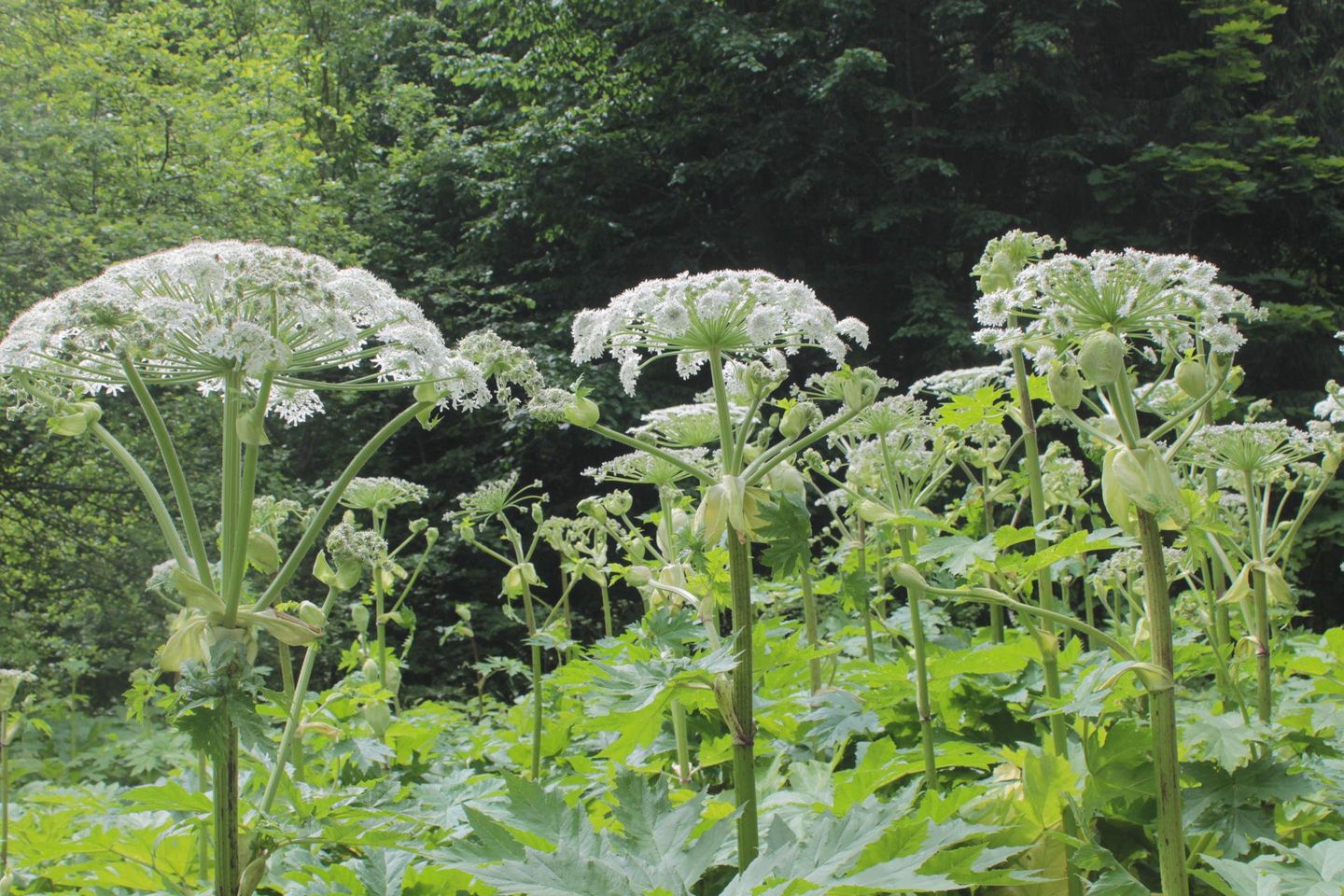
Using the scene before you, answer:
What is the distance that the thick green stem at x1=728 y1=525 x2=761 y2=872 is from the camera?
148 centimetres

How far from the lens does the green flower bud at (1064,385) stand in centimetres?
160

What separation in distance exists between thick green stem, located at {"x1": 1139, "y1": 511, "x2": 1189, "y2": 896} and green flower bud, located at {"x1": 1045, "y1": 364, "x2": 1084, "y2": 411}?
9.2 inches

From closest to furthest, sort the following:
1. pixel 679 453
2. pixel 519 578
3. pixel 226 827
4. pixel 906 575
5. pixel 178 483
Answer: pixel 226 827, pixel 178 483, pixel 906 575, pixel 679 453, pixel 519 578

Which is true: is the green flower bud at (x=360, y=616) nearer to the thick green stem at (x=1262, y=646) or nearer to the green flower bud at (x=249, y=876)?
the green flower bud at (x=249, y=876)

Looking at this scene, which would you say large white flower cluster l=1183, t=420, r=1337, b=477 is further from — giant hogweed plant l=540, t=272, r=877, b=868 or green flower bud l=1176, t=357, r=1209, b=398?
giant hogweed plant l=540, t=272, r=877, b=868

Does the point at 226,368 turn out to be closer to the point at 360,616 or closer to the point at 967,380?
the point at 967,380

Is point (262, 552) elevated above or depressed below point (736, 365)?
below

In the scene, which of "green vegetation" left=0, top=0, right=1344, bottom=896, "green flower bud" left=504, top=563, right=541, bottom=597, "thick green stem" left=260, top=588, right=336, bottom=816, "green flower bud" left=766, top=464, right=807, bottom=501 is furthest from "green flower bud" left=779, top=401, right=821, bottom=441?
"green flower bud" left=504, top=563, right=541, bottom=597

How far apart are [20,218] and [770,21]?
946cm

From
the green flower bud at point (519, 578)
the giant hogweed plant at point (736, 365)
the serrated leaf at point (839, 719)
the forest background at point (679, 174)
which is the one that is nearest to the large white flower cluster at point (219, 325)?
the giant hogweed plant at point (736, 365)

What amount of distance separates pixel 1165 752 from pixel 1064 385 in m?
0.59

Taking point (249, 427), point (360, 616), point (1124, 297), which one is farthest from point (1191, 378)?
point (360, 616)

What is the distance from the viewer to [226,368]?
1.50m

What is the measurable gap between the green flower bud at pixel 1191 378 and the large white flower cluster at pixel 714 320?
1.97 feet
